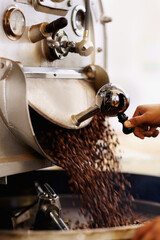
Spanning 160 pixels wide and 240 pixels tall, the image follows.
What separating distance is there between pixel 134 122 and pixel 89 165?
199 millimetres

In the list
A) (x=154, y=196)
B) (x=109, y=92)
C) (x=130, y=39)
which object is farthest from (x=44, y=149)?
(x=130, y=39)

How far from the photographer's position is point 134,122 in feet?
3.57

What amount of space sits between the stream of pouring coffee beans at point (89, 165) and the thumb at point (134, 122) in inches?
6.2

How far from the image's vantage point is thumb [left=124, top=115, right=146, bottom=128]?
1064 millimetres

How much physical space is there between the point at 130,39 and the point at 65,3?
169 inches

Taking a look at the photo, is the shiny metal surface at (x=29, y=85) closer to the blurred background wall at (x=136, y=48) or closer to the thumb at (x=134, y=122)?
the thumb at (x=134, y=122)

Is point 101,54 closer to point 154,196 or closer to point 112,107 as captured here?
point 112,107

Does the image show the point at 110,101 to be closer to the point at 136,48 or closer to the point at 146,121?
Answer: the point at 146,121

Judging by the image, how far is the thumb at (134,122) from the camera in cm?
106

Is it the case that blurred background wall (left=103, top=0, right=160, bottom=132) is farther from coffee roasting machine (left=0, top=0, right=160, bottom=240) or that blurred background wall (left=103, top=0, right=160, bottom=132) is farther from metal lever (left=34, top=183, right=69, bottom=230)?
metal lever (left=34, top=183, right=69, bottom=230)

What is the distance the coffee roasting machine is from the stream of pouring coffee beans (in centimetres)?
6

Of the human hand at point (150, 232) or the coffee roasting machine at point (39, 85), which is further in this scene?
the coffee roasting machine at point (39, 85)

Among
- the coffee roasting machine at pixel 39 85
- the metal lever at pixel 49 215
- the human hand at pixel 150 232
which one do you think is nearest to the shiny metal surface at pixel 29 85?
the coffee roasting machine at pixel 39 85

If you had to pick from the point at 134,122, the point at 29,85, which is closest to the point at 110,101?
the point at 134,122
